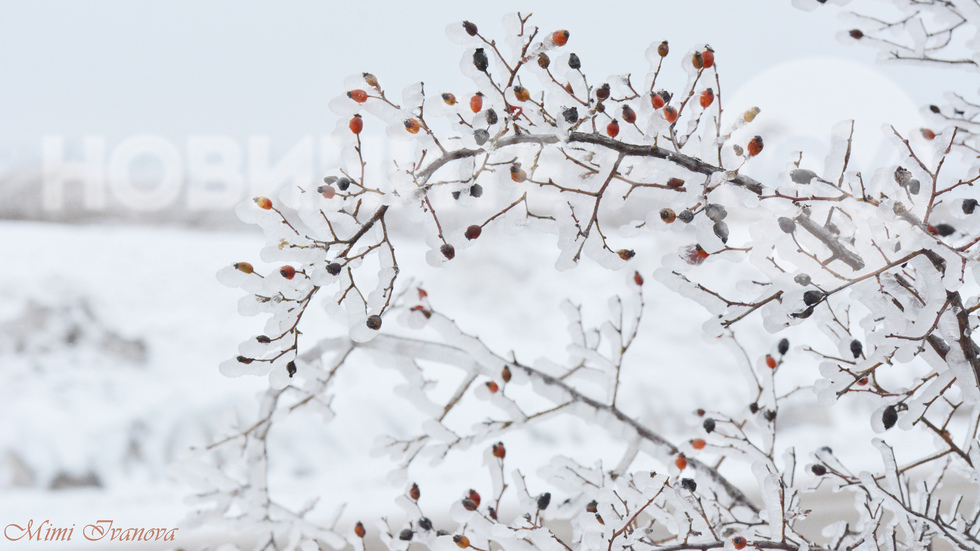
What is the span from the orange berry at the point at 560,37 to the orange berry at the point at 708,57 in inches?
4.5

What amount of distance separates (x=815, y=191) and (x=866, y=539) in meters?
0.35

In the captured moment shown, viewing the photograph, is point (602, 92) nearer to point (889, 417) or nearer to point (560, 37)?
point (560, 37)

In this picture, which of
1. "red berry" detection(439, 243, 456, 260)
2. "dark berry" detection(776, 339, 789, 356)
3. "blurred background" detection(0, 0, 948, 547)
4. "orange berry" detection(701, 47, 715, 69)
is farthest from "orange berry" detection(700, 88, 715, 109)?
"blurred background" detection(0, 0, 948, 547)

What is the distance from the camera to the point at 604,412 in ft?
2.84

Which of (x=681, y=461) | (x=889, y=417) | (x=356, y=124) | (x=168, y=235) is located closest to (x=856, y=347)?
(x=889, y=417)

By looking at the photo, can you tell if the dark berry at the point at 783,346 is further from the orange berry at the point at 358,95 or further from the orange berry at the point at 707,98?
the orange berry at the point at 358,95

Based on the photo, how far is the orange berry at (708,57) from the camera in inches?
20.5

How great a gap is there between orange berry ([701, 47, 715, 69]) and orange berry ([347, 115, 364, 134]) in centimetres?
28

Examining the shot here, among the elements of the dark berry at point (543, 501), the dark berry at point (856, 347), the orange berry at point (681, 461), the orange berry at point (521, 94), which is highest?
the orange berry at point (521, 94)

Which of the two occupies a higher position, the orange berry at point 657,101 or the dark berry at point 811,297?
the orange berry at point 657,101

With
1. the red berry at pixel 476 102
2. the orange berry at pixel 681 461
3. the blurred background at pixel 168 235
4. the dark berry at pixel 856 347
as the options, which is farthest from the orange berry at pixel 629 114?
the blurred background at pixel 168 235

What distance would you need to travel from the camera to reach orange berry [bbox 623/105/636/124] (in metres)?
0.54

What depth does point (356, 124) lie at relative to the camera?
1.68ft

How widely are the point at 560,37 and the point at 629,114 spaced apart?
0.09 metres
